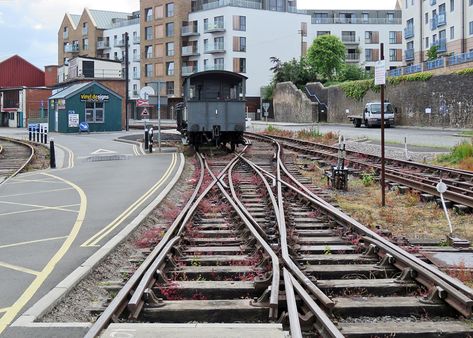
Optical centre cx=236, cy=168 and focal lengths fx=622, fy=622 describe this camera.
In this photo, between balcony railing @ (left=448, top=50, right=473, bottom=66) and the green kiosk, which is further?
the green kiosk

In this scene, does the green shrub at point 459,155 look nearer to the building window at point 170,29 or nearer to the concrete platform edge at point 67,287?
the concrete platform edge at point 67,287

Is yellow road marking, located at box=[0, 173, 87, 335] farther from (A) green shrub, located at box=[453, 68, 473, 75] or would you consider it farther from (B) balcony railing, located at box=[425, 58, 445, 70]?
(B) balcony railing, located at box=[425, 58, 445, 70]

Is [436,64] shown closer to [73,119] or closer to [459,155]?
[73,119]

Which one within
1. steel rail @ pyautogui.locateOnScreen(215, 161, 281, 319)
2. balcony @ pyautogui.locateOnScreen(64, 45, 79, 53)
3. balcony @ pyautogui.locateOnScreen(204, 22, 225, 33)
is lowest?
steel rail @ pyautogui.locateOnScreen(215, 161, 281, 319)

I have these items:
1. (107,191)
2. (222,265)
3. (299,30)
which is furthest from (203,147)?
(299,30)

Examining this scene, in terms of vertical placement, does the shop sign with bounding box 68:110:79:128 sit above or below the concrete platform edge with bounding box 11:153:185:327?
above

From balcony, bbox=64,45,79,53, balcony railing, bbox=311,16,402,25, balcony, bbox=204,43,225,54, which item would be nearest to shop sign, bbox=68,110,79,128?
balcony, bbox=204,43,225,54

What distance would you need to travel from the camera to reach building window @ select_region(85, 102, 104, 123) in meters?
49.5

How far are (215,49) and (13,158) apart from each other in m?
54.2

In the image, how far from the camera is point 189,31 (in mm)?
82562

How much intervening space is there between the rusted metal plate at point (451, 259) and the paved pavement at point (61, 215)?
164 inches

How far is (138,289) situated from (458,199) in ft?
25.7

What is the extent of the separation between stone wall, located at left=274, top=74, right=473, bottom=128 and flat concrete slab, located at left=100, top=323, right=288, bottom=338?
1512 inches

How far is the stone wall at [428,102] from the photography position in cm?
4094
